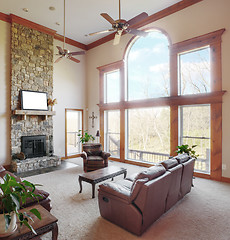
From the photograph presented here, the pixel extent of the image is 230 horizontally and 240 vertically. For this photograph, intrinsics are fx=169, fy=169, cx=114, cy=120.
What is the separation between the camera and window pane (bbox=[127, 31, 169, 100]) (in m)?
5.69

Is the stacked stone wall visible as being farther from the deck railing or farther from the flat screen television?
the deck railing

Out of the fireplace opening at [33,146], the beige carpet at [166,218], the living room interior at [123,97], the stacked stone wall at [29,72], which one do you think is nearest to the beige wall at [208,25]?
the living room interior at [123,97]

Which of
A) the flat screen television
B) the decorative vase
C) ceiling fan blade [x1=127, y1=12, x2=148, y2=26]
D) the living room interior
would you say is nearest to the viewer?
the decorative vase

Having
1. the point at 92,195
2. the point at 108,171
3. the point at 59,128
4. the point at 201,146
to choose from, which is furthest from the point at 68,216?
the point at 59,128

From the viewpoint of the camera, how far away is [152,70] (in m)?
5.98

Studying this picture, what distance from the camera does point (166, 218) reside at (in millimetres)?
2758

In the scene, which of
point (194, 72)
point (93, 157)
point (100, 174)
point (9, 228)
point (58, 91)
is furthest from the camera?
point (58, 91)

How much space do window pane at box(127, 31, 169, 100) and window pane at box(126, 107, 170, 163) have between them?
622 mm

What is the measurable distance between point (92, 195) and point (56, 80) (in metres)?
5.29

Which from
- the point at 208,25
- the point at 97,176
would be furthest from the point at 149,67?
the point at 97,176

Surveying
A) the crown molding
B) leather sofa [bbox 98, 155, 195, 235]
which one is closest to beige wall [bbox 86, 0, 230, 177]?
leather sofa [bbox 98, 155, 195, 235]

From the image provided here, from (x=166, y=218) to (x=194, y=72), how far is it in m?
4.06

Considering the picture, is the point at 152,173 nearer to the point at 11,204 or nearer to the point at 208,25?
the point at 11,204

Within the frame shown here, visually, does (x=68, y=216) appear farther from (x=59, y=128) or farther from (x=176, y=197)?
(x=59, y=128)
